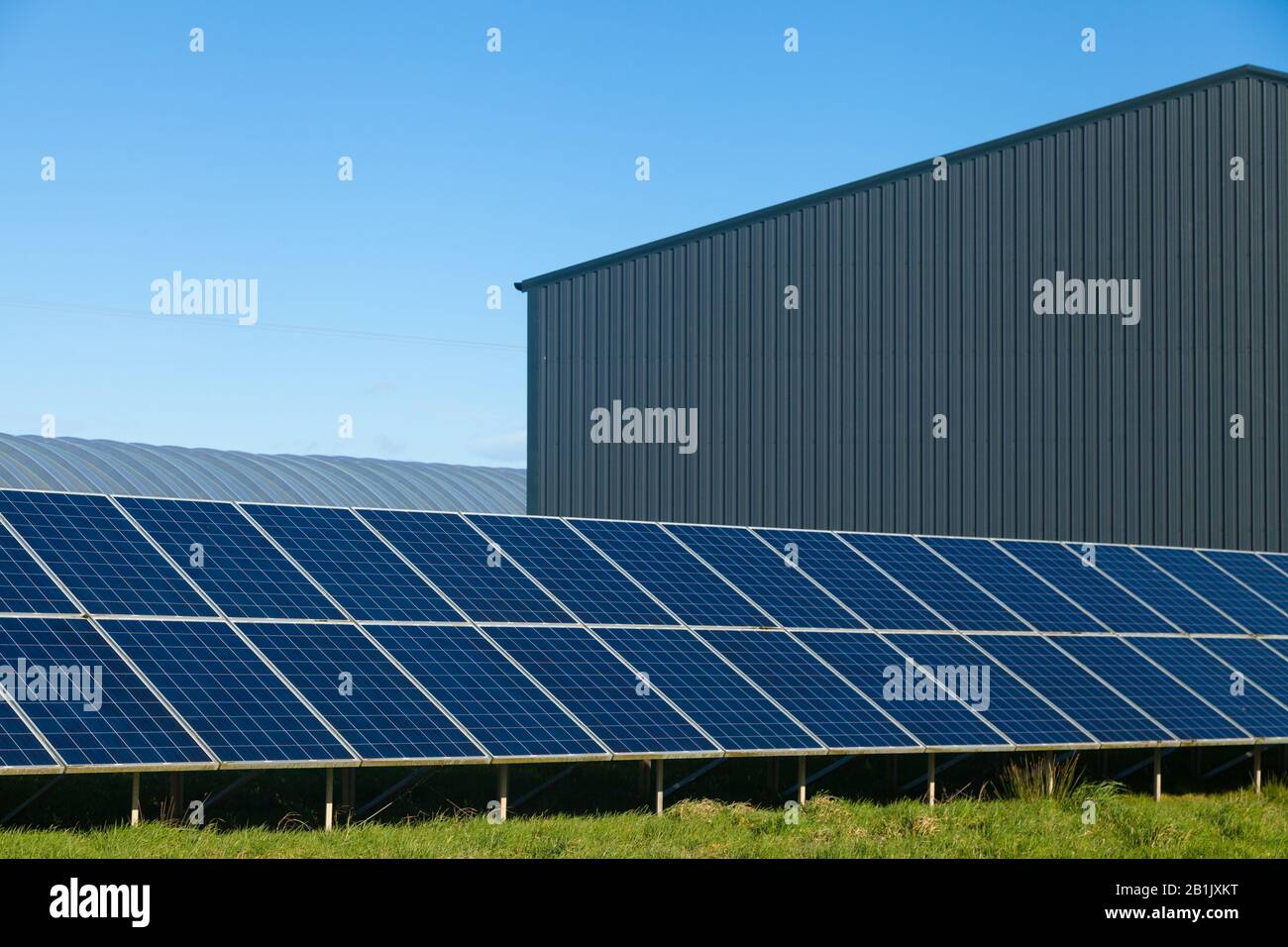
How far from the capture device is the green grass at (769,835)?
15.4 metres

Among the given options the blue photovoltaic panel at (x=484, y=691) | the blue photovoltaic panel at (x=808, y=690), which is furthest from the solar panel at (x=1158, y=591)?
the blue photovoltaic panel at (x=484, y=691)

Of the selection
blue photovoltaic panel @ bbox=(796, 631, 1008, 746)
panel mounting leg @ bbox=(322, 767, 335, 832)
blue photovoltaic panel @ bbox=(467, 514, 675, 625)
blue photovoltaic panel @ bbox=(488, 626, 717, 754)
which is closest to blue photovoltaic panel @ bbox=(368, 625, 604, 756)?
blue photovoltaic panel @ bbox=(488, 626, 717, 754)

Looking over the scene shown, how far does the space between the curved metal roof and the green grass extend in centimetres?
2696

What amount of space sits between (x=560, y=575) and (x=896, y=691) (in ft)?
15.3

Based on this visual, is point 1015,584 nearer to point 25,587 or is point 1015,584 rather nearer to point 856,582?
point 856,582

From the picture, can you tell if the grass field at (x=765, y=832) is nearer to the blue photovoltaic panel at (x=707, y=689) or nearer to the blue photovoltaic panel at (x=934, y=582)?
the blue photovoltaic panel at (x=707, y=689)

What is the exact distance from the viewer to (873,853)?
54.0 feet

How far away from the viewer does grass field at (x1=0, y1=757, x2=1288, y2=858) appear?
1552 centimetres

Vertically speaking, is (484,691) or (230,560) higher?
(230,560)

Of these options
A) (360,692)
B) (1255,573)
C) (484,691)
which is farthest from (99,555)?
(1255,573)

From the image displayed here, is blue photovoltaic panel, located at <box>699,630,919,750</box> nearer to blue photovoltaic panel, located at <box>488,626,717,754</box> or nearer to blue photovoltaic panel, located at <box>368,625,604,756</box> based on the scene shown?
blue photovoltaic panel, located at <box>488,626,717,754</box>

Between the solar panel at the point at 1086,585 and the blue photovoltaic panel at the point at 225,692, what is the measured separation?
13.2 meters

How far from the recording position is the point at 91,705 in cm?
1570

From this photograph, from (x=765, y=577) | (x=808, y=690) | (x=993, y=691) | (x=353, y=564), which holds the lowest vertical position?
A: (x=993, y=691)
